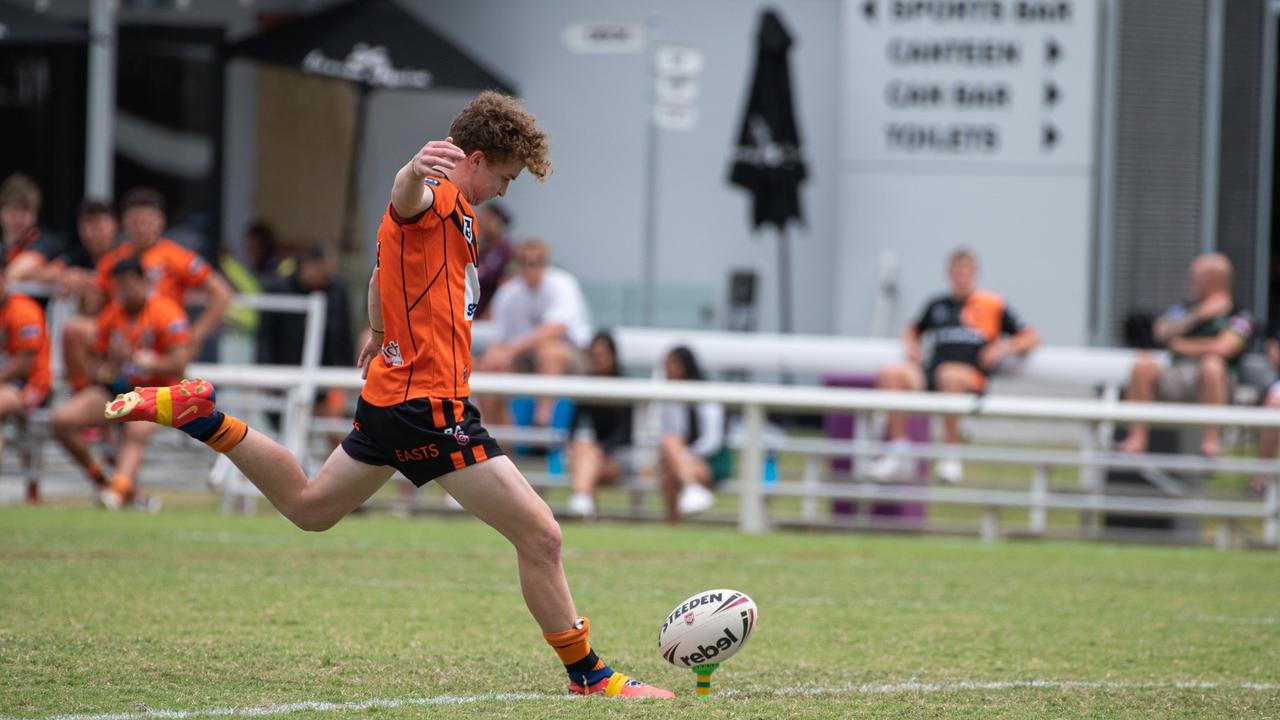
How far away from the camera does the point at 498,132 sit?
15.9 feet

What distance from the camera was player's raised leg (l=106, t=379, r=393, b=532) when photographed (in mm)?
5047

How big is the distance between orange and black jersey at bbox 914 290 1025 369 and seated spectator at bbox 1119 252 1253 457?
1026 mm

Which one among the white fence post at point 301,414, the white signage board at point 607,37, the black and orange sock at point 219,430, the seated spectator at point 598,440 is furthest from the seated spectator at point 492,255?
the black and orange sock at point 219,430

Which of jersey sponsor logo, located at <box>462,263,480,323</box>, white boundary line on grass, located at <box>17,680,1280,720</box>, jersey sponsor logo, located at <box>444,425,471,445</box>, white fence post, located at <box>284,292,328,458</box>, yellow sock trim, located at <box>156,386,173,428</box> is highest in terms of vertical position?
jersey sponsor logo, located at <box>462,263,480,323</box>

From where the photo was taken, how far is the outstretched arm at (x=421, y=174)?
4.49m

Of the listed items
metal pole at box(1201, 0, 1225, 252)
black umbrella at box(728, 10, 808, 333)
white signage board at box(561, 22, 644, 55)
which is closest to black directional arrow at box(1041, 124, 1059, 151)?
metal pole at box(1201, 0, 1225, 252)

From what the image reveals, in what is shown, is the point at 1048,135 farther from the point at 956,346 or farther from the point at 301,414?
the point at 301,414

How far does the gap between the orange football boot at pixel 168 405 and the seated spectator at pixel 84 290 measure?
250 inches

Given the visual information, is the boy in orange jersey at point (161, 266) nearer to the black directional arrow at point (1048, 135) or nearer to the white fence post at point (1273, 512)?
the white fence post at point (1273, 512)

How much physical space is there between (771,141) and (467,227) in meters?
10.6

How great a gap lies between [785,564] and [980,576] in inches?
40.5

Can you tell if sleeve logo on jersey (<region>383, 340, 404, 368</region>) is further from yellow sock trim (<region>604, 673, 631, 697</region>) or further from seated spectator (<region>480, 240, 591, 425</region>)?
seated spectator (<region>480, 240, 591, 425</region>)

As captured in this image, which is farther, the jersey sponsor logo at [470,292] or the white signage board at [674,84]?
the white signage board at [674,84]

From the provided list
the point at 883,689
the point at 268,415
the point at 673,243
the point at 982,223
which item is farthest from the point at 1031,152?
the point at 883,689
